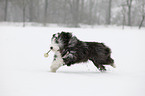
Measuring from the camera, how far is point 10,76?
2.94 metres

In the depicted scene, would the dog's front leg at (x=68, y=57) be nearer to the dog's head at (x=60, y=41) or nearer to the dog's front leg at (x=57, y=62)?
the dog's front leg at (x=57, y=62)

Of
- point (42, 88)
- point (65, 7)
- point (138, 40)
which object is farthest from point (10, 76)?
point (65, 7)

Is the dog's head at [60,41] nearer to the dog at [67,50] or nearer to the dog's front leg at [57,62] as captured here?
the dog at [67,50]

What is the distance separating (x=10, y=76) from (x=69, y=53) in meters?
1.46

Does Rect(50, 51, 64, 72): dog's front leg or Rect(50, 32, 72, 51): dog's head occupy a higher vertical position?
Rect(50, 32, 72, 51): dog's head

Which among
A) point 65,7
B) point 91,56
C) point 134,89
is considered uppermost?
point 65,7

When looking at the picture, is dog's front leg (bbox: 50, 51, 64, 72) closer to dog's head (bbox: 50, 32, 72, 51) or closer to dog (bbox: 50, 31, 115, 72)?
dog (bbox: 50, 31, 115, 72)

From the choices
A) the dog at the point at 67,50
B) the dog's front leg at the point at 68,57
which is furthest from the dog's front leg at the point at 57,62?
the dog's front leg at the point at 68,57

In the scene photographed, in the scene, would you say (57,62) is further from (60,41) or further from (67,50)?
(60,41)

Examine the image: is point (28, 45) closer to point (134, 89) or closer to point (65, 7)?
point (134, 89)

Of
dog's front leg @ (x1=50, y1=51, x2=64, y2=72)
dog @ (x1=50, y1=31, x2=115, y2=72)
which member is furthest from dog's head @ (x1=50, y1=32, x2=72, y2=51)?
dog's front leg @ (x1=50, y1=51, x2=64, y2=72)

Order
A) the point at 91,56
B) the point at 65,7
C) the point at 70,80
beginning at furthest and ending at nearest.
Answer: the point at 65,7 < the point at 91,56 < the point at 70,80

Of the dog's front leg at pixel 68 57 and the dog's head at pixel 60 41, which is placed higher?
the dog's head at pixel 60 41

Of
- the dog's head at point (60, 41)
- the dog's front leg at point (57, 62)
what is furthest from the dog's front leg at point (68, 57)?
the dog's head at point (60, 41)
